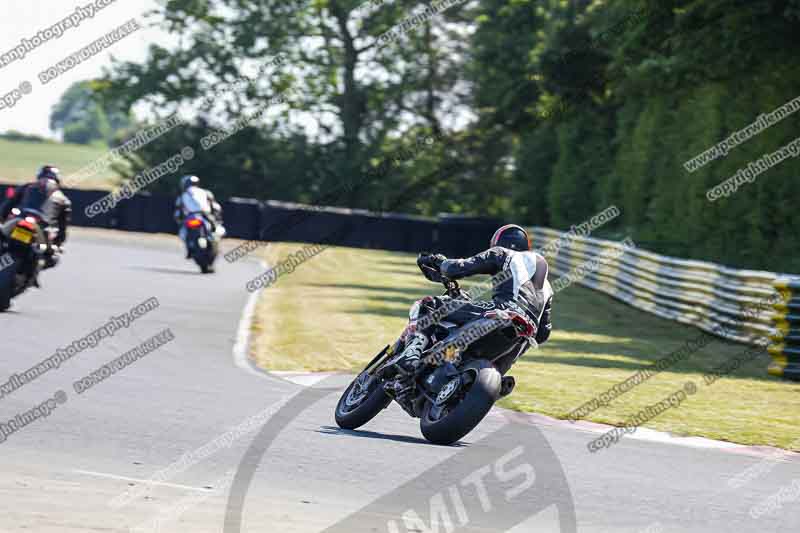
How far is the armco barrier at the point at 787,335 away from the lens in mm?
17938

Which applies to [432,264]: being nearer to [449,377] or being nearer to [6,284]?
[449,377]

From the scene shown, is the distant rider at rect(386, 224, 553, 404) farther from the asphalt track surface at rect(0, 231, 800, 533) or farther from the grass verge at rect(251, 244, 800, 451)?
the grass verge at rect(251, 244, 800, 451)

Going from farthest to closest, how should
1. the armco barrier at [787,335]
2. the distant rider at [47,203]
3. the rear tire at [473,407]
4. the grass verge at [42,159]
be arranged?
1. the grass verge at [42,159]
2. the distant rider at [47,203]
3. the armco barrier at [787,335]
4. the rear tire at [473,407]

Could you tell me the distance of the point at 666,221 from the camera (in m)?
32.7

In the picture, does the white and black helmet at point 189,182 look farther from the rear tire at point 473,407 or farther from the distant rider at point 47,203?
the rear tire at point 473,407

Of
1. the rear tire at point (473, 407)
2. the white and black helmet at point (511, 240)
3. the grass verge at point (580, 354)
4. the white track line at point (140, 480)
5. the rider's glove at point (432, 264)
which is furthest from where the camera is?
the grass verge at point (580, 354)

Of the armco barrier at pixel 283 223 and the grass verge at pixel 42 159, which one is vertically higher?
the armco barrier at pixel 283 223

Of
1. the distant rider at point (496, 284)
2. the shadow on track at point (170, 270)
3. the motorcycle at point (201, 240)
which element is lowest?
the shadow on track at point (170, 270)

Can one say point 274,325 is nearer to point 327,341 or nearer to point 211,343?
point 327,341

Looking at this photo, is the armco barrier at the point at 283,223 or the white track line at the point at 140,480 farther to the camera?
the armco barrier at the point at 283,223

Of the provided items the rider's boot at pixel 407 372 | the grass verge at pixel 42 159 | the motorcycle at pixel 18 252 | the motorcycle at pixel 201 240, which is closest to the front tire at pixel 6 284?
the motorcycle at pixel 18 252

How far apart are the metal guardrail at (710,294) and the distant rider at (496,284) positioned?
26.3ft

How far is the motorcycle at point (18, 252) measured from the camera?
17.4 metres

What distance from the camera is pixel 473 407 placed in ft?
32.9
